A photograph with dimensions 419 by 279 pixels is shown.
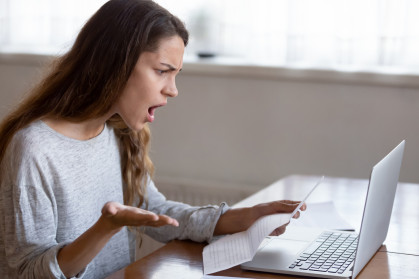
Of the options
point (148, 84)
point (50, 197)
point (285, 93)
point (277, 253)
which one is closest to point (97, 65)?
point (148, 84)

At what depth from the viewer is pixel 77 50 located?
139 cm

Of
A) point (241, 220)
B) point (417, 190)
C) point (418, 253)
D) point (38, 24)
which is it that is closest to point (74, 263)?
point (241, 220)

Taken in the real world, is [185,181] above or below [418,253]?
below

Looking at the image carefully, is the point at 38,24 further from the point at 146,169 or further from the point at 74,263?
the point at 74,263

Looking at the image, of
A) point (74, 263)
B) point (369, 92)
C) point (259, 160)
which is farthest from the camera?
point (259, 160)

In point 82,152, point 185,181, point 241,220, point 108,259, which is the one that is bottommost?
point 185,181

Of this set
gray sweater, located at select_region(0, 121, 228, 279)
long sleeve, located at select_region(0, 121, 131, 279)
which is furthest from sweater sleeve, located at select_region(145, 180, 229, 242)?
long sleeve, located at select_region(0, 121, 131, 279)

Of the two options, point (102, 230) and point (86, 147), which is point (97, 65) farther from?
point (102, 230)

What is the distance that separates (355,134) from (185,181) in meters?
0.71

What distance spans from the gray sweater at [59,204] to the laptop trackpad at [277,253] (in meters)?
0.16

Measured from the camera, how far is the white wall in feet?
8.21

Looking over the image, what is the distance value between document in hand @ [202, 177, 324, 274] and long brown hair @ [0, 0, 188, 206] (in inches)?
14.5

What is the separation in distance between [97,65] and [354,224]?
69 centimetres

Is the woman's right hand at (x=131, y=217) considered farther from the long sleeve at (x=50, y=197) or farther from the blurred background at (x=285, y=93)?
the blurred background at (x=285, y=93)
